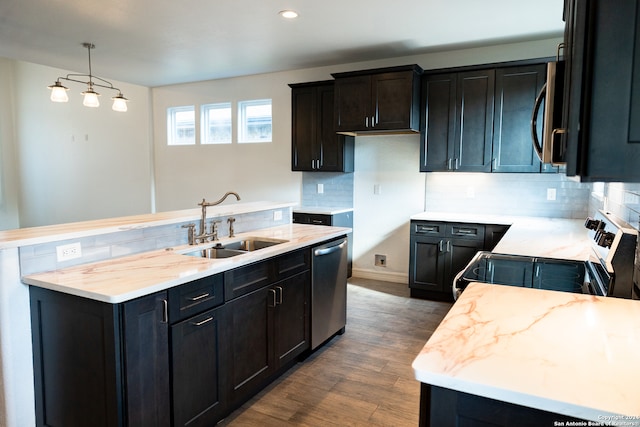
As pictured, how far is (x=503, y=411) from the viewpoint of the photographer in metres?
0.90

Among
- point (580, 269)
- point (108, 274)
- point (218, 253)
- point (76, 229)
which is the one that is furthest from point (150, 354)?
point (580, 269)

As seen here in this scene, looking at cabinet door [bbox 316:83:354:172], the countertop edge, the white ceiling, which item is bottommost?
the countertop edge

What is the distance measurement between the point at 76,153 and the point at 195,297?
278 inches

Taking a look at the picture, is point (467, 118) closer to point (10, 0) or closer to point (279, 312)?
point (279, 312)

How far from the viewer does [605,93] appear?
83 centimetres

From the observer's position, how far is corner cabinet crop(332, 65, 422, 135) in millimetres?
4316

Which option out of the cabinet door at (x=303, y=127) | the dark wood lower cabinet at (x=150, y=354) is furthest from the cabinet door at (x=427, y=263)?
the dark wood lower cabinet at (x=150, y=354)

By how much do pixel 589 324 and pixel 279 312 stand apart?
1818 millimetres

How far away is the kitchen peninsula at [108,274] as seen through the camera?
1777 mm

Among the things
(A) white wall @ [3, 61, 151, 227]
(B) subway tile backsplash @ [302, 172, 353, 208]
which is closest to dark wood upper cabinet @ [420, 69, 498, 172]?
(B) subway tile backsplash @ [302, 172, 353, 208]

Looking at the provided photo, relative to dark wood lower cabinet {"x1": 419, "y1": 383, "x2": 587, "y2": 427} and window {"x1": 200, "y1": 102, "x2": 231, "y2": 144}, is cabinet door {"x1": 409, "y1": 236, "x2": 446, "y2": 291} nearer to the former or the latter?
window {"x1": 200, "y1": 102, "x2": 231, "y2": 144}

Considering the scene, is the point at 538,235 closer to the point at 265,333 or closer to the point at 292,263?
the point at 292,263

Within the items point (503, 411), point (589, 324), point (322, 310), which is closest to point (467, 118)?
point (322, 310)

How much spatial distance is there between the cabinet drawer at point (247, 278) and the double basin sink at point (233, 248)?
199 mm
